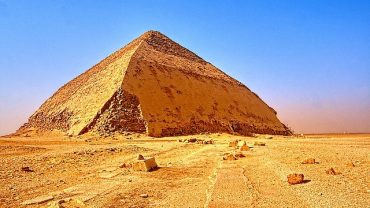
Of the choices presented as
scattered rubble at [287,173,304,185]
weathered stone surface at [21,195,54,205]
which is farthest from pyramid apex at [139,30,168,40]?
weathered stone surface at [21,195,54,205]

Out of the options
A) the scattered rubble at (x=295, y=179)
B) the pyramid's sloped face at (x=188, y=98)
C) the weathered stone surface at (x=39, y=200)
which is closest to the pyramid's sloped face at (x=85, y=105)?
the pyramid's sloped face at (x=188, y=98)

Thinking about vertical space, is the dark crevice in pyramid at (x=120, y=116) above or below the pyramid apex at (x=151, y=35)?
below

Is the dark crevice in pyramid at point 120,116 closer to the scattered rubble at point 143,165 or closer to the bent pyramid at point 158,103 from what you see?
the bent pyramid at point 158,103

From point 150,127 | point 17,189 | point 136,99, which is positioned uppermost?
point 136,99

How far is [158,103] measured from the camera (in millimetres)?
29953

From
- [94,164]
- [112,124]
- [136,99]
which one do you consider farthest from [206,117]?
[94,164]

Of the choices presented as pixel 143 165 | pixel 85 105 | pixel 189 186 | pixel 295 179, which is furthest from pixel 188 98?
Answer: pixel 295 179

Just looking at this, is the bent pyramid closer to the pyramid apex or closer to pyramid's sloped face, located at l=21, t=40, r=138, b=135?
pyramid's sloped face, located at l=21, t=40, r=138, b=135

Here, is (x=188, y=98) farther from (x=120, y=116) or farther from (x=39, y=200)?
(x=39, y=200)

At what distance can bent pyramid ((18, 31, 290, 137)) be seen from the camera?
27188mm

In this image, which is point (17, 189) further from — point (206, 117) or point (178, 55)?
point (178, 55)

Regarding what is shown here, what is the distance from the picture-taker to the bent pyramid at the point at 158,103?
27188 mm

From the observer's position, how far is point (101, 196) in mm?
4832

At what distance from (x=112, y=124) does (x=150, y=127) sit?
269 centimetres
